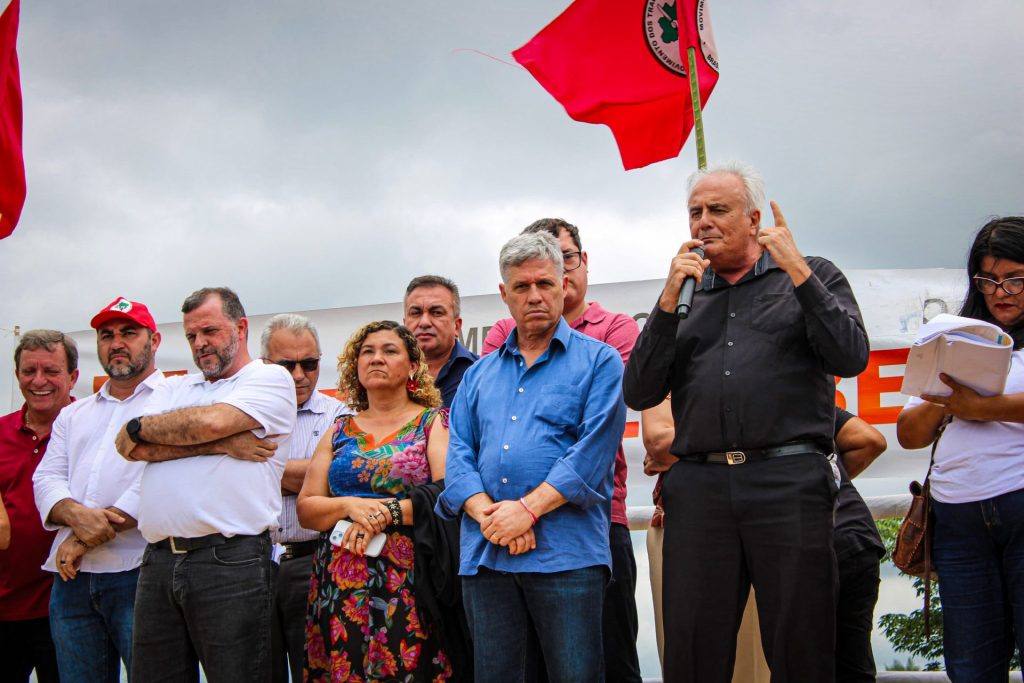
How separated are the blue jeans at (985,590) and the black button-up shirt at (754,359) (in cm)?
73

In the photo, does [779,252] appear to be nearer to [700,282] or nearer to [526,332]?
[700,282]

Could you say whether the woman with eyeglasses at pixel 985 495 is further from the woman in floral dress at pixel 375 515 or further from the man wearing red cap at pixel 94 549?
the man wearing red cap at pixel 94 549

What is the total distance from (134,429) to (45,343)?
5.19ft

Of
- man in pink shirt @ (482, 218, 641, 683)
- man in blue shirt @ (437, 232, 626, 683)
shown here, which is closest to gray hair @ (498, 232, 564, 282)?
man in blue shirt @ (437, 232, 626, 683)

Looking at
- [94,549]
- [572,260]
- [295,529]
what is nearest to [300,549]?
[295,529]

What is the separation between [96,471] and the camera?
398 centimetres

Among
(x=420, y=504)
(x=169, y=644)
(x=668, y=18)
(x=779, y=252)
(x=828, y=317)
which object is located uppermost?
(x=668, y=18)

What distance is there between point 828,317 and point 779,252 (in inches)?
9.3

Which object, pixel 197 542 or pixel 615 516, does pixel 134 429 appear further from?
pixel 615 516

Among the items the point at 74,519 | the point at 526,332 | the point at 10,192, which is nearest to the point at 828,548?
the point at 526,332

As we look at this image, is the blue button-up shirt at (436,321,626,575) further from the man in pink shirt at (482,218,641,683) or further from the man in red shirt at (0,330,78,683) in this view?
the man in red shirt at (0,330,78,683)

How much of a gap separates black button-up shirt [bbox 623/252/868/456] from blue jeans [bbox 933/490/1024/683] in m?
0.73

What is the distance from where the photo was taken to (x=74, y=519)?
3871mm

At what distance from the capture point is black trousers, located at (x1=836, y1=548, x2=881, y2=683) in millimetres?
3287
